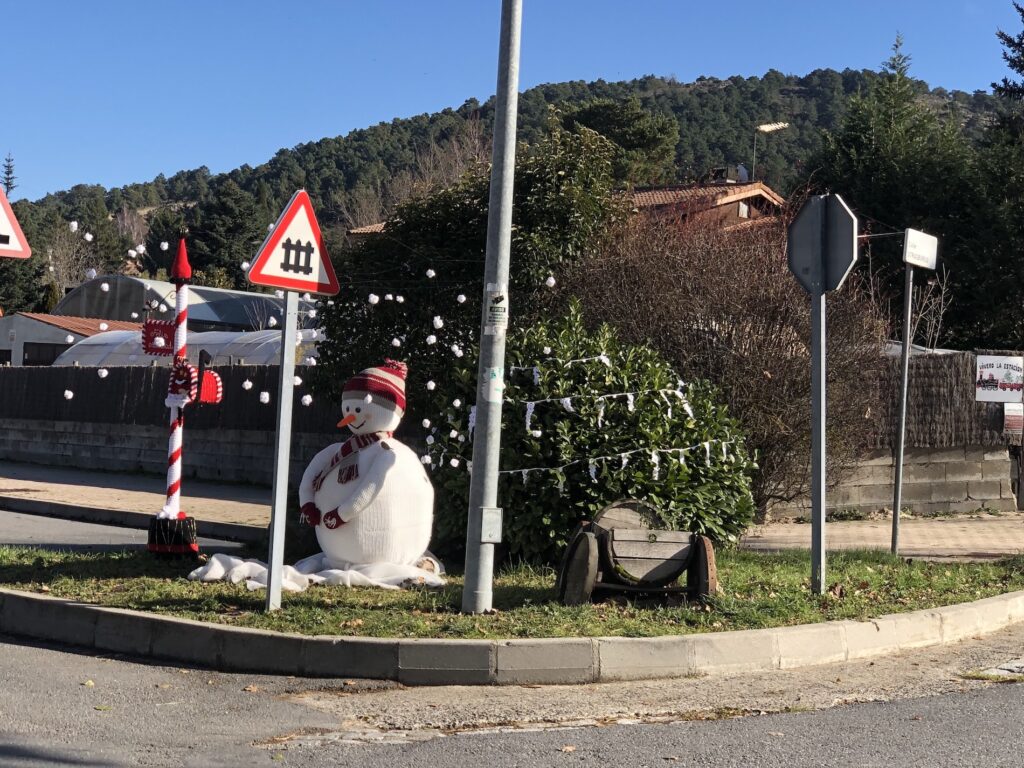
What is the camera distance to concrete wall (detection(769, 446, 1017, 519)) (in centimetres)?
1473

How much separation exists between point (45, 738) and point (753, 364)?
929 cm

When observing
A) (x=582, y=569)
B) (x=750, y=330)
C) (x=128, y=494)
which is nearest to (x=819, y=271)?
(x=582, y=569)

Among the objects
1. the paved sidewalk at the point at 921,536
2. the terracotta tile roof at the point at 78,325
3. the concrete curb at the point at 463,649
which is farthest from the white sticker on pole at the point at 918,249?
the terracotta tile roof at the point at 78,325

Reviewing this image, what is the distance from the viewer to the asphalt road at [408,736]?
4.83 m

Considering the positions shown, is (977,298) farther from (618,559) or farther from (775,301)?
(618,559)

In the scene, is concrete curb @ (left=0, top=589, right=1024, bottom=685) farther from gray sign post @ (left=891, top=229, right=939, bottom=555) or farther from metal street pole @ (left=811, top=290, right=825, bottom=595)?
gray sign post @ (left=891, top=229, right=939, bottom=555)

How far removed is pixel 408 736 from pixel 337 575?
3.13 meters

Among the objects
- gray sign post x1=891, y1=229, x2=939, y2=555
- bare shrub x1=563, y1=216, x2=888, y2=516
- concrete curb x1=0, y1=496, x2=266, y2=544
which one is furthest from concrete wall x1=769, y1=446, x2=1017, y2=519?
concrete curb x1=0, y1=496, x2=266, y2=544

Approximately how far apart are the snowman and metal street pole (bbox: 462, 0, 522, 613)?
1154 millimetres

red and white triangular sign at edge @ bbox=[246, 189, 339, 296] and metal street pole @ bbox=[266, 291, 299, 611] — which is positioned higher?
red and white triangular sign at edge @ bbox=[246, 189, 339, 296]

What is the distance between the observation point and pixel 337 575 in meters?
8.24

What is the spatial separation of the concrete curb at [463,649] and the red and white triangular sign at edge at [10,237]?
7.62 ft

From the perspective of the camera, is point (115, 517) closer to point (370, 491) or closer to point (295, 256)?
point (370, 491)

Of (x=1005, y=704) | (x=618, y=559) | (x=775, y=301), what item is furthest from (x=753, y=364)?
(x=1005, y=704)
